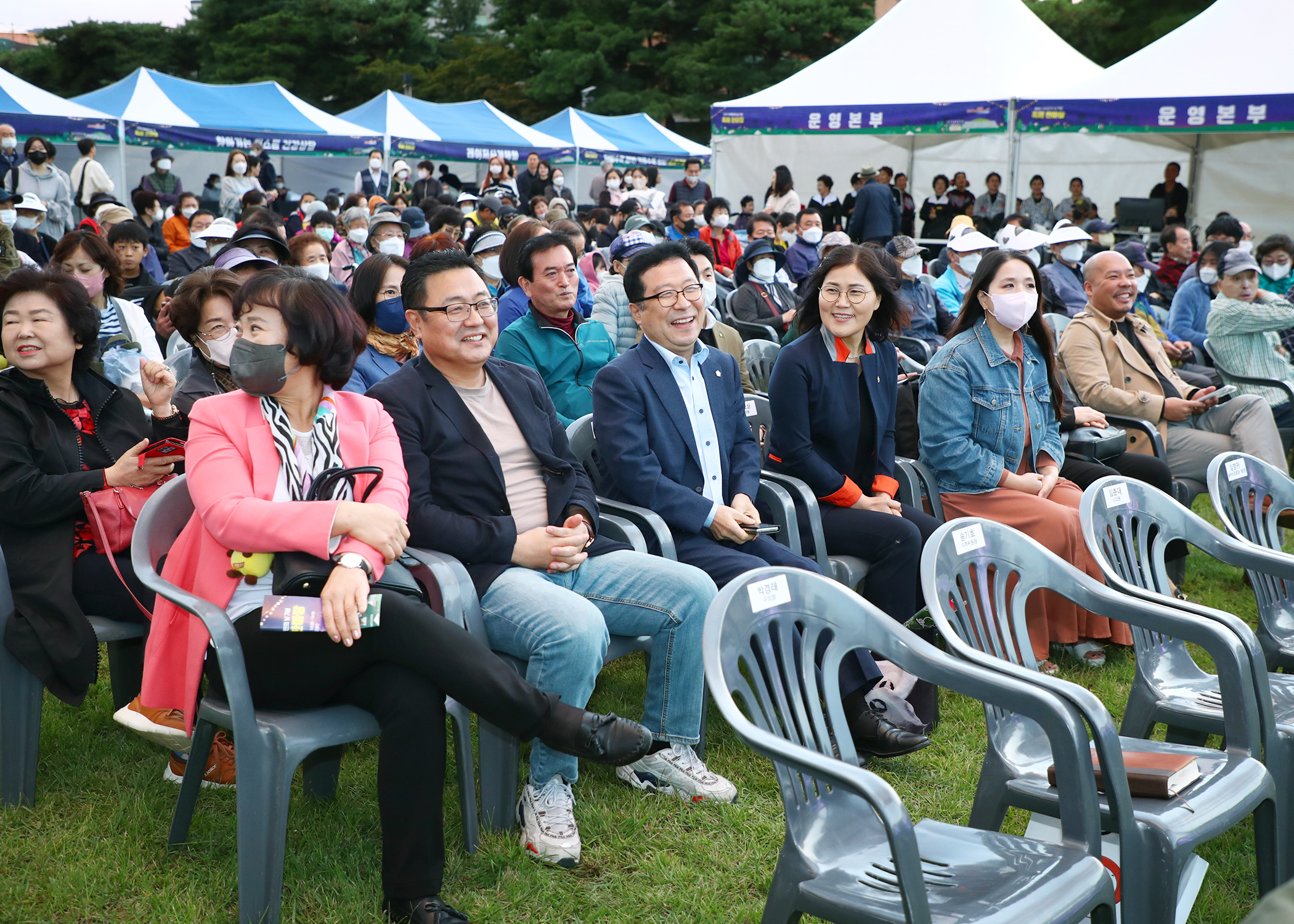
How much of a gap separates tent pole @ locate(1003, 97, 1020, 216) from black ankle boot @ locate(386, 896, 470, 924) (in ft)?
46.2

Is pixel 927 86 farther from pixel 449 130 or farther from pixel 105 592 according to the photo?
pixel 105 592

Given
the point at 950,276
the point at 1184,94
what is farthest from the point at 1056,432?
the point at 1184,94

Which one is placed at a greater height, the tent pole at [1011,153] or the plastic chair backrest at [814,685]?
the tent pole at [1011,153]

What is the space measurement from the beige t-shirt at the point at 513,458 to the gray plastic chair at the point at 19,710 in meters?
1.11

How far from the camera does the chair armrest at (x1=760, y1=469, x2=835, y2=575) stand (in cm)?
380

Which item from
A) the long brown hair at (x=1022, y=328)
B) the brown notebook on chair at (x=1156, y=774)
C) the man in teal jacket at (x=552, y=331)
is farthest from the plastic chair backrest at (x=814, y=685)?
the long brown hair at (x=1022, y=328)

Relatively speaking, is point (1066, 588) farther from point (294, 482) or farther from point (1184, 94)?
point (1184, 94)

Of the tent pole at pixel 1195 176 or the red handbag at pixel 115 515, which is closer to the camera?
the red handbag at pixel 115 515

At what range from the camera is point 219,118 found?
61.8ft

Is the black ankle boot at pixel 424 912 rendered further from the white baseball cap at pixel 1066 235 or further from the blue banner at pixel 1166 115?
the blue banner at pixel 1166 115

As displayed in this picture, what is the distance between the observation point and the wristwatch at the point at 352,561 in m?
2.47

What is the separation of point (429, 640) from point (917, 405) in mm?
3032

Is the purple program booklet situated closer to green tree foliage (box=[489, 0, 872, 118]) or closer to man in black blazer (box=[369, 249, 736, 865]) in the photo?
man in black blazer (box=[369, 249, 736, 865])

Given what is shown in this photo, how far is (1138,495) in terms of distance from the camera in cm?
309
